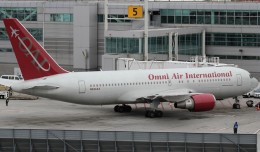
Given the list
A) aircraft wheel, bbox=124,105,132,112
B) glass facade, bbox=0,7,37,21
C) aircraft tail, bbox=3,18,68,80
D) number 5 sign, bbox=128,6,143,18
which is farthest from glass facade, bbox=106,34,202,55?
aircraft tail, bbox=3,18,68,80

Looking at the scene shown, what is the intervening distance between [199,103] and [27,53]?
16808mm

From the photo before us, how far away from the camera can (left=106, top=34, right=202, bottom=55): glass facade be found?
328 ft

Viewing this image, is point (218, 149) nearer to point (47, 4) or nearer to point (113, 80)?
point (113, 80)

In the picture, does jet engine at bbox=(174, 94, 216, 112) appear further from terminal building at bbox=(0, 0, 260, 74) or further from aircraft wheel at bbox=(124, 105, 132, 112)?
terminal building at bbox=(0, 0, 260, 74)

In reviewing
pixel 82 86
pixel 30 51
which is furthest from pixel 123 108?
pixel 30 51

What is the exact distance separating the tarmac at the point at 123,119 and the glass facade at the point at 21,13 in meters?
37.9

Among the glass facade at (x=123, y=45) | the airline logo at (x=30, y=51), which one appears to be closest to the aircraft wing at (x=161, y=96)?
the airline logo at (x=30, y=51)

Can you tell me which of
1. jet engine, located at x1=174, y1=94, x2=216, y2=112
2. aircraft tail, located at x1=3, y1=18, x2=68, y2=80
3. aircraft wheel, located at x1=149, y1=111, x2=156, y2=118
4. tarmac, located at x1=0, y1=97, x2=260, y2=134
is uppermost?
aircraft tail, located at x1=3, y1=18, x2=68, y2=80

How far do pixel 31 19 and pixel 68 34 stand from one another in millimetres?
7493

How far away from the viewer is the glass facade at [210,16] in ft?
365

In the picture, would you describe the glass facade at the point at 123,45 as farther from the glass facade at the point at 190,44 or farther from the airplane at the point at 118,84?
the airplane at the point at 118,84

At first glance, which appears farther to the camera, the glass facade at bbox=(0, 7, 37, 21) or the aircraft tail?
the glass facade at bbox=(0, 7, 37, 21)

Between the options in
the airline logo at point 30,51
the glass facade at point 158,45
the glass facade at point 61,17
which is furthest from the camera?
the glass facade at point 61,17

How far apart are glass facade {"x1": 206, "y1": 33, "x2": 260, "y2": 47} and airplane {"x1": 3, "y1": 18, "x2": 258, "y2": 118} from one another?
103 ft
